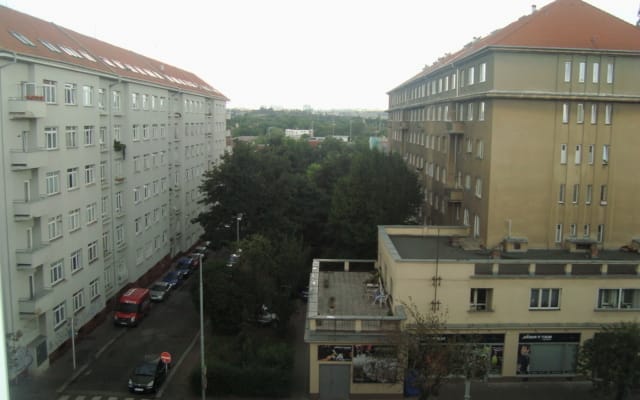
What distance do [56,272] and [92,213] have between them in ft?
12.7

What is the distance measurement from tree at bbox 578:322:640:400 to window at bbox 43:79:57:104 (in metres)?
18.2

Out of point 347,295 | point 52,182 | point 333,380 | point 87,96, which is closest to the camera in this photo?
point 333,380

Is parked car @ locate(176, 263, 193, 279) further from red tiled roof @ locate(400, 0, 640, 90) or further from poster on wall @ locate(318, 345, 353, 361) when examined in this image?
red tiled roof @ locate(400, 0, 640, 90)

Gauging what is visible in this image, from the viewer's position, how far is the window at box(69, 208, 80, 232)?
64.8ft

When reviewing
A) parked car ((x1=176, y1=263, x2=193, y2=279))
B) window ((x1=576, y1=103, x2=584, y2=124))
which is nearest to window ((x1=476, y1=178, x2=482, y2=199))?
window ((x1=576, y1=103, x2=584, y2=124))

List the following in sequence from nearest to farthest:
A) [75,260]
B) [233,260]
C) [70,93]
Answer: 1. [70,93]
2. [75,260]
3. [233,260]

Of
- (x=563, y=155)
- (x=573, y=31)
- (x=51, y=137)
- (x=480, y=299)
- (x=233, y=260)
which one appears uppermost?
(x=573, y=31)

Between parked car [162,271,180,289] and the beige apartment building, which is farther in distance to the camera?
parked car [162,271,180,289]

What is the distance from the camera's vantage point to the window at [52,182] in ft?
59.2

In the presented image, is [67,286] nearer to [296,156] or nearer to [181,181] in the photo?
[181,181]

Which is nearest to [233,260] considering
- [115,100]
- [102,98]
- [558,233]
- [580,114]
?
[102,98]

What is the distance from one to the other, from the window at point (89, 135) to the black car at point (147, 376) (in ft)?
29.9

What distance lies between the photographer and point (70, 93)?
19.8 meters

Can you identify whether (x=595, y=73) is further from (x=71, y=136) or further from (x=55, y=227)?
(x=55, y=227)
